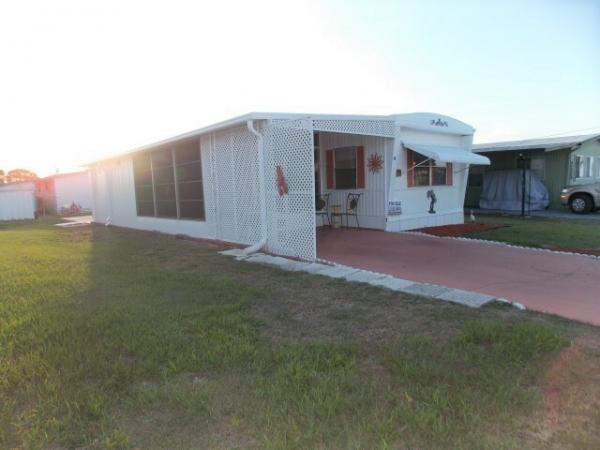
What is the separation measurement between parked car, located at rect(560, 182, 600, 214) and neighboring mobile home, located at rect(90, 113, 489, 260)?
19.9 feet

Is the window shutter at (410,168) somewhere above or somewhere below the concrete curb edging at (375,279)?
above

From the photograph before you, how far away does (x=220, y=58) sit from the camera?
32.9ft

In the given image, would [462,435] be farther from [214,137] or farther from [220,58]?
[220,58]

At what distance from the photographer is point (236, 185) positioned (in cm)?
884

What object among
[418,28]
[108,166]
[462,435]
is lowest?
[462,435]

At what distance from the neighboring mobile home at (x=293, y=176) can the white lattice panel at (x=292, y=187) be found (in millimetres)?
18

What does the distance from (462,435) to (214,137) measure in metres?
8.23

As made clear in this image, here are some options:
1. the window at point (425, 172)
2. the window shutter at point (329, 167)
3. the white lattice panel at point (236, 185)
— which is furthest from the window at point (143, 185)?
the window at point (425, 172)

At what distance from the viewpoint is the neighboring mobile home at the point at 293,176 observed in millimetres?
7492

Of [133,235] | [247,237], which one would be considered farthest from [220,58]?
[133,235]

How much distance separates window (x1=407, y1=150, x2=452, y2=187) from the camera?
1068 centimetres

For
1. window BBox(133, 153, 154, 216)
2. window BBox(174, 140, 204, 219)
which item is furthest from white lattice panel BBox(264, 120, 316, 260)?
window BBox(133, 153, 154, 216)

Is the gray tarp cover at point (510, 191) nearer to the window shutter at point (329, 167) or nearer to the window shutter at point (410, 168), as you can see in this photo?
the window shutter at point (410, 168)

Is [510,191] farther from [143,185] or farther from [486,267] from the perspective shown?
[143,185]
